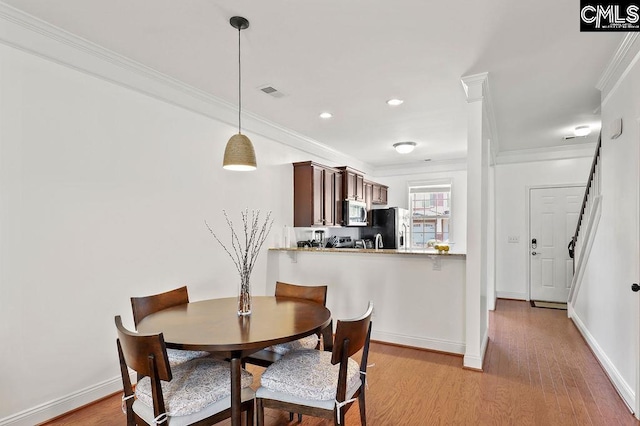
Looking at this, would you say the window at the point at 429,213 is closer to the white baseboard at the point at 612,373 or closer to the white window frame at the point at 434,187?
the white window frame at the point at 434,187

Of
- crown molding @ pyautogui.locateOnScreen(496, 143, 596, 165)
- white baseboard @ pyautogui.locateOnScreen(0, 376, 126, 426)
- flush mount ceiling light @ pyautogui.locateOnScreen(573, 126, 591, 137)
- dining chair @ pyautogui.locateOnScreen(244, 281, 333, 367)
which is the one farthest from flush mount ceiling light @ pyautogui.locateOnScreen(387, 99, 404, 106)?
white baseboard @ pyautogui.locateOnScreen(0, 376, 126, 426)

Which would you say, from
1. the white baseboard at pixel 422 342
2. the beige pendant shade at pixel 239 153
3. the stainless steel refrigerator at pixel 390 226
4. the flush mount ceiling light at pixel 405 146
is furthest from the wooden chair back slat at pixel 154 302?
the stainless steel refrigerator at pixel 390 226

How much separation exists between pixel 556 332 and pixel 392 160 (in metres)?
3.96

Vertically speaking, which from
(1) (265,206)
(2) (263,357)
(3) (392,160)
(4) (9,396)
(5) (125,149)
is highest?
(3) (392,160)

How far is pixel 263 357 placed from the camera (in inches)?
88.0

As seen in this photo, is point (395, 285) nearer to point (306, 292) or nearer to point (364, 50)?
point (306, 292)

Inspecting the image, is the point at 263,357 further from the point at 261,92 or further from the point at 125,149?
the point at 261,92

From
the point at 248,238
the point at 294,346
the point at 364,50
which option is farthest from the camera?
the point at 248,238

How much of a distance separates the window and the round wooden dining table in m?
5.25

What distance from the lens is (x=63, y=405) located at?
94.3 inches

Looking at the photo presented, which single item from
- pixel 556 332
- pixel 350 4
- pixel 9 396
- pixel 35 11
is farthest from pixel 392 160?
pixel 9 396

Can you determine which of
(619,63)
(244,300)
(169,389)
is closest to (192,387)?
(169,389)

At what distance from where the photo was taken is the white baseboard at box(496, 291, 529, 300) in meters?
6.01

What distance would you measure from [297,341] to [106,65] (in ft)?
8.31
